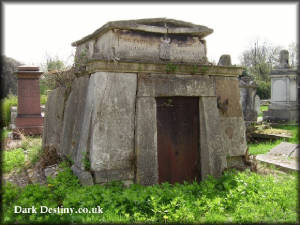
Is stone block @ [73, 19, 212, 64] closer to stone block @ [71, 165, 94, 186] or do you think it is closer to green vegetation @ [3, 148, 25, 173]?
stone block @ [71, 165, 94, 186]

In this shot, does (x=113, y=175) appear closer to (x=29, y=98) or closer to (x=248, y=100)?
(x=29, y=98)

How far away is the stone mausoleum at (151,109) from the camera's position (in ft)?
14.9

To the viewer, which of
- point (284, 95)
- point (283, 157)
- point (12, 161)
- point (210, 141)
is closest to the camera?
point (210, 141)

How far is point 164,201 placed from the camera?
400cm

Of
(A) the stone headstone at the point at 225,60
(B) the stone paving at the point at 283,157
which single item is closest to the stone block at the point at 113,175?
(A) the stone headstone at the point at 225,60

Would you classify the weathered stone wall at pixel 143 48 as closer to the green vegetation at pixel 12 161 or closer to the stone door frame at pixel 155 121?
the stone door frame at pixel 155 121

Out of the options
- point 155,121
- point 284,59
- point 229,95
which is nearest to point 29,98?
point 155,121

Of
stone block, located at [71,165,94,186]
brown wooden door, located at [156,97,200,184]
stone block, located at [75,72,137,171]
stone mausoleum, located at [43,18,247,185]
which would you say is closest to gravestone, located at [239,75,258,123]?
stone mausoleum, located at [43,18,247,185]

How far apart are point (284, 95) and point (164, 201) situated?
12.6 m

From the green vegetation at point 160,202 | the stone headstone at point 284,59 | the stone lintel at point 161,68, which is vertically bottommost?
the green vegetation at point 160,202

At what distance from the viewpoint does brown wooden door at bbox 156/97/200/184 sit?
5082 mm

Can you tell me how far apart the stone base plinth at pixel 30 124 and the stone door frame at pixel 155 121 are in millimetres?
7654

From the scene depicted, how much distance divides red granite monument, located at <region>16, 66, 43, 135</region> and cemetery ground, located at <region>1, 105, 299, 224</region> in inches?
270

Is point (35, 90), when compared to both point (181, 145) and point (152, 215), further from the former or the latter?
point (152, 215)
